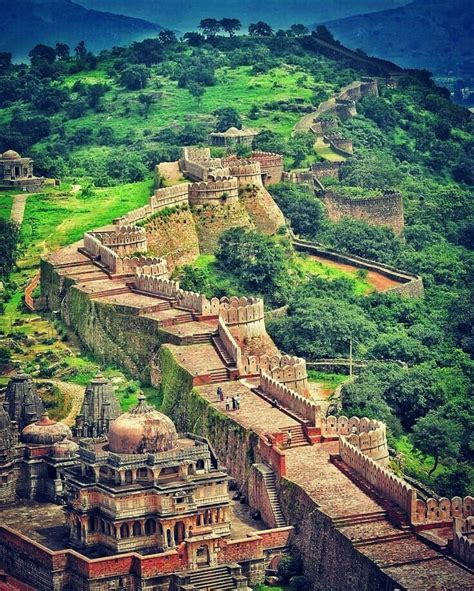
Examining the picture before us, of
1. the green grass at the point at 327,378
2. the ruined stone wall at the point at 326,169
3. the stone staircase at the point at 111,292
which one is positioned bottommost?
the green grass at the point at 327,378

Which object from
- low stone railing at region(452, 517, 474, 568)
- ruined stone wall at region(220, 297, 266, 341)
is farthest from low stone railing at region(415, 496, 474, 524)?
ruined stone wall at region(220, 297, 266, 341)

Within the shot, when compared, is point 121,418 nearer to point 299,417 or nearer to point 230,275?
point 299,417

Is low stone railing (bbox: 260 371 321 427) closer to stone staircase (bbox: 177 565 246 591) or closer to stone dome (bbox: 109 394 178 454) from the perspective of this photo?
stone dome (bbox: 109 394 178 454)

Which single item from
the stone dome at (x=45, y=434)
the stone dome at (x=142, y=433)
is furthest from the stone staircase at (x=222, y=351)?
the stone dome at (x=142, y=433)

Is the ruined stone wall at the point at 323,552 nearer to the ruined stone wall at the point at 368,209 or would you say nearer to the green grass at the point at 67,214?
the green grass at the point at 67,214

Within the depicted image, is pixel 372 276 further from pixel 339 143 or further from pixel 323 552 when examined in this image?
pixel 323 552

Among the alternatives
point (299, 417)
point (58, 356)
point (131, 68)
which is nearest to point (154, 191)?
point (58, 356)
